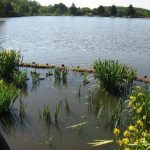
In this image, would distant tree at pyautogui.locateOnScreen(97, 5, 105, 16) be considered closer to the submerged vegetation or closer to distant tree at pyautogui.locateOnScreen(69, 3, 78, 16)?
distant tree at pyautogui.locateOnScreen(69, 3, 78, 16)

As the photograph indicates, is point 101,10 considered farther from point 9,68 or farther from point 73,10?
point 9,68

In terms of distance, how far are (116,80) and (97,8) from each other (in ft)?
517

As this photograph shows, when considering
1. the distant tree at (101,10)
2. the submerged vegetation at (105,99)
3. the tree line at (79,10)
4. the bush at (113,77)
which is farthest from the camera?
the distant tree at (101,10)

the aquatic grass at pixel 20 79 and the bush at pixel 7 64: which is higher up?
the bush at pixel 7 64

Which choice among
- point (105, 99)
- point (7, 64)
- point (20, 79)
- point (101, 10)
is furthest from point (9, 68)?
point (101, 10)

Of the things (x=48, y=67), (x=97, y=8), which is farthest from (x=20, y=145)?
(x=97, y=8)

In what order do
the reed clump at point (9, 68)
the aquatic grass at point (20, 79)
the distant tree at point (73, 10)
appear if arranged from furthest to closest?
the distant tree at point (73, 10) < the reed clump at point (9, 68) < the aquatic grass at point (20, 79)

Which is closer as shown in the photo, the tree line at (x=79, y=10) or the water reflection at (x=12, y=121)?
the water reflection at (x=12, y=121)

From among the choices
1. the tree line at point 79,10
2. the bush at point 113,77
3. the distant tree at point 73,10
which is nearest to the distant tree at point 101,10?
the tree line at point 79,10

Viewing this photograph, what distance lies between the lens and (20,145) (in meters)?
8.48

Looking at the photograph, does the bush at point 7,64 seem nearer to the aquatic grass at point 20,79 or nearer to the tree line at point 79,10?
the aquatic grass at point 20,79

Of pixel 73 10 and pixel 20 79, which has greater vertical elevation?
pixel 73 10

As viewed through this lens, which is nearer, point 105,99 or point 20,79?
point 105,99

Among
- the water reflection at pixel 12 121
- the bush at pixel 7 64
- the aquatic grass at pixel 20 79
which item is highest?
the bush at pixel 7 64
